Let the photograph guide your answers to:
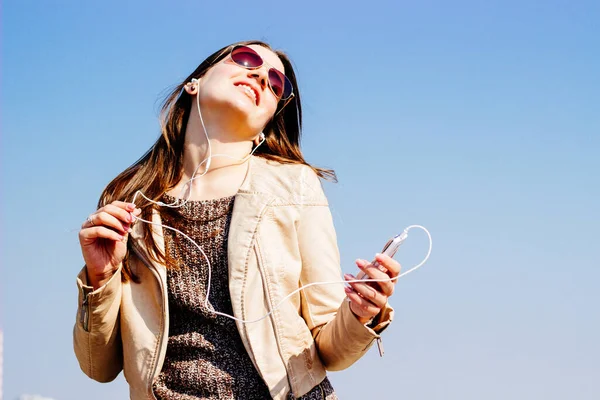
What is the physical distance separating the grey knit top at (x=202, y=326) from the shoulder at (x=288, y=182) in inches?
9.1

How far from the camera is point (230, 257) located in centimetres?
380

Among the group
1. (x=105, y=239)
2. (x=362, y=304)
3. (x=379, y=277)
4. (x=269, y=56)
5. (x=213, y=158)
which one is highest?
(x=269, y=56)

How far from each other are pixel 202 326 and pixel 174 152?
1.15 metres

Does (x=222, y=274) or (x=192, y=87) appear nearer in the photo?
(x=222, y=274)

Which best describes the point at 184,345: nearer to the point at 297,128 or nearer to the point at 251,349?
the point at 251,349

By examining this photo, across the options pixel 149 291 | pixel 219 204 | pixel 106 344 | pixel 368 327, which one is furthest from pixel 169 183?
pixel 368 327

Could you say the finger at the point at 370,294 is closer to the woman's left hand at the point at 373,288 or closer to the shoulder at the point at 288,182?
the woman's left hand at the point at 373,288

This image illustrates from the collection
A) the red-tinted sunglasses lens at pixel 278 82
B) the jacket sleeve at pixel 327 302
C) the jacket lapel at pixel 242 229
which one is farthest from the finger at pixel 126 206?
the red-tinted sunglasses lens at pixel 278 82

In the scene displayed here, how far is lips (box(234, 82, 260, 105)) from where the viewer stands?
4336 mm

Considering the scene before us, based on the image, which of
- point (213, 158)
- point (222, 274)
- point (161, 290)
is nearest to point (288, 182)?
point (213, 158)

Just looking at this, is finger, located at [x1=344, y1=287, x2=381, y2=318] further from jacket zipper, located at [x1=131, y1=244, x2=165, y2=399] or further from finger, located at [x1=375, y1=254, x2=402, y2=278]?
jacket zipper, located at [x1=131, y1=244, x2=165, y2=399]

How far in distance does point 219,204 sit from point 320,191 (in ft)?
1.96

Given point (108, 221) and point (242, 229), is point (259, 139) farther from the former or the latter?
point (108, 221)

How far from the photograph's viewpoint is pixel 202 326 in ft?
12.3
